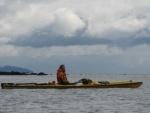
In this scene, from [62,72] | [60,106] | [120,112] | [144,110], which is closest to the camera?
[120,112]

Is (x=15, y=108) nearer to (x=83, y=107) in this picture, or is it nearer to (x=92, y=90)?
(x=83, y=107)

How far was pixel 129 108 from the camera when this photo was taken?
31.0m

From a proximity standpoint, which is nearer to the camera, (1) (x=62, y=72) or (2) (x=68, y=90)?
(1) (x=62, y=72)

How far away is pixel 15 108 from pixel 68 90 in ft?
63.8

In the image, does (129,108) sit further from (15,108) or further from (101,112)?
(15,108)

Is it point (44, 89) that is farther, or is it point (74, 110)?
point (44, 89)

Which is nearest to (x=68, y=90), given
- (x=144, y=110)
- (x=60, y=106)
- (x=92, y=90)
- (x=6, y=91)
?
(x=92, y=90)

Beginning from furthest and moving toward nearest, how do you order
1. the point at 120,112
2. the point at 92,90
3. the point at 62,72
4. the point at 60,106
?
the point at 92,90 < the point at 62,72 < the point at 60,106 < the point at 120,112

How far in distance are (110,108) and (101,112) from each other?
265 centimetres

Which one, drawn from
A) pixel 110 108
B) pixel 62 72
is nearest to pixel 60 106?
pixel 110 108

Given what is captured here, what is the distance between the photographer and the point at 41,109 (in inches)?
1192

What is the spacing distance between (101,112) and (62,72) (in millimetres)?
18359

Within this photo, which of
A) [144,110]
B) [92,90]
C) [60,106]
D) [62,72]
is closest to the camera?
[144,110]

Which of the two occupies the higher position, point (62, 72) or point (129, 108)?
point (62, 72)
